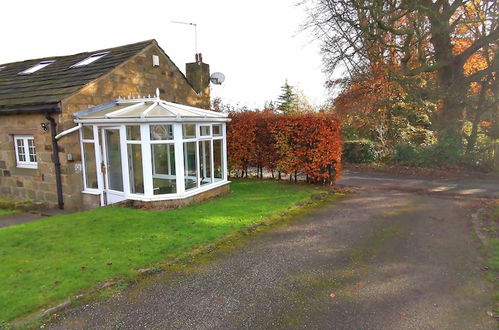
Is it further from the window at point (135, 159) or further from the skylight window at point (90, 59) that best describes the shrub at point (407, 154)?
the skylight window at point (90, 59)

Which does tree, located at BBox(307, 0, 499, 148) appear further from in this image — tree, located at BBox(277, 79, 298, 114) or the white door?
tree, located at BBox(277, 79, 298, 114)

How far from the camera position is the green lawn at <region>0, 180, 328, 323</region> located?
15.7 ft

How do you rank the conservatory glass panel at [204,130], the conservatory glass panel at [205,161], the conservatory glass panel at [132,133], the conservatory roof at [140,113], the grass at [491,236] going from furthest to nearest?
the conservatory glass panel at [205,161]
the conservatory glass panel at [204,130]
the conservatory glass panel at [132,133]
the conservatory roof at [140,113]
the grass at [491,236]

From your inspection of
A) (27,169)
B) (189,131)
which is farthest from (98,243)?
(27,169)

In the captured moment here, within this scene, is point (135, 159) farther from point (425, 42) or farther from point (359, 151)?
point (425, 42)

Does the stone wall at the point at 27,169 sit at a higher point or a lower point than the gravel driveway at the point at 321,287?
higher

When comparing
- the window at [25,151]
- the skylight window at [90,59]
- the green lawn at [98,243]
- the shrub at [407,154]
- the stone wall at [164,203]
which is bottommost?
the green lawn at [98,243]

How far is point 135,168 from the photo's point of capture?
30.7 feet

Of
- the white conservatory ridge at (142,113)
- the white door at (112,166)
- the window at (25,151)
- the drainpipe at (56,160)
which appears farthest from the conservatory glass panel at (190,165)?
the window at (25,151)

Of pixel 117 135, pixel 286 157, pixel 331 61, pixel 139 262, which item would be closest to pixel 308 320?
pixel 139 262

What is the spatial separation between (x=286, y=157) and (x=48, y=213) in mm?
8294

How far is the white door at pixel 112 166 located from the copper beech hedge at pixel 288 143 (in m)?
5.08

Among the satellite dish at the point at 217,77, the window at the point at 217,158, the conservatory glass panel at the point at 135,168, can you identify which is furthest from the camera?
the satellite dish at the point at 217,77

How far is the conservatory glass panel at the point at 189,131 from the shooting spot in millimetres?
9602
